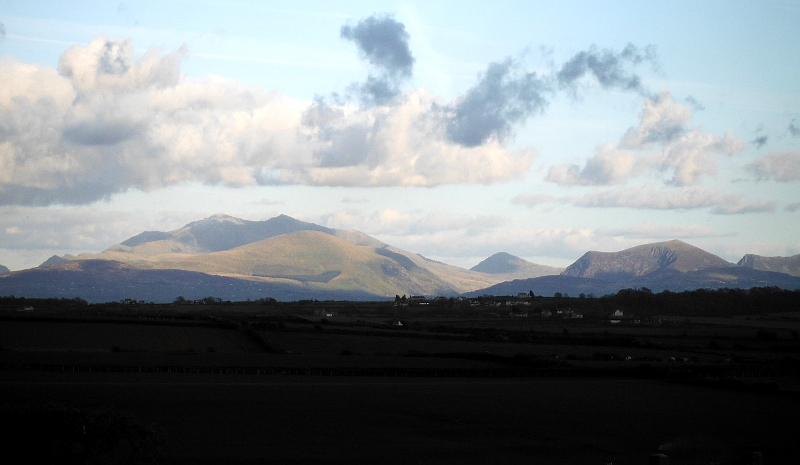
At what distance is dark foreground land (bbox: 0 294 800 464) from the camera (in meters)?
30.3

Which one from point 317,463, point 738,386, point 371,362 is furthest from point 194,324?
point 317,463

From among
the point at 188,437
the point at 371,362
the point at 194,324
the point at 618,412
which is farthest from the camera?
the point at 194,324

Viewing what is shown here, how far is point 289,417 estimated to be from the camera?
3838 cm

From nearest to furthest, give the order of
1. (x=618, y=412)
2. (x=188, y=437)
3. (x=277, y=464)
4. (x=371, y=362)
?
(x=277, y=464), (x=188, y=437), (x=618, y=412), (x=371, y=362)

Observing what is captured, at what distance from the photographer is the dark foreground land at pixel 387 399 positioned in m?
30.3

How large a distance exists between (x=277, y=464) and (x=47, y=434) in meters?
9.64

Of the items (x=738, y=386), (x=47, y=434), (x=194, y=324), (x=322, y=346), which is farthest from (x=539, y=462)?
(x=194, y=324)

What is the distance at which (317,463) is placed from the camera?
29.2 metres

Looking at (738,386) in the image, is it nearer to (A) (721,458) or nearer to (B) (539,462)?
(A) (721,458)

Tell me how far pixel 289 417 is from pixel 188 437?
593cm

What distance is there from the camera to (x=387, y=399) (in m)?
45.2

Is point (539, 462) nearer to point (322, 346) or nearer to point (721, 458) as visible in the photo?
point (721, 458)

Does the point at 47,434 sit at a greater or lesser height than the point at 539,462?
greater

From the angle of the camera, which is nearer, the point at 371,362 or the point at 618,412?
the point at 618,412
